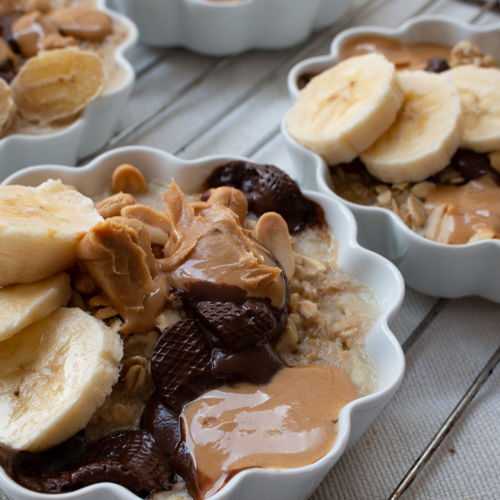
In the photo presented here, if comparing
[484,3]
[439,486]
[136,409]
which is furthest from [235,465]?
[484,3]

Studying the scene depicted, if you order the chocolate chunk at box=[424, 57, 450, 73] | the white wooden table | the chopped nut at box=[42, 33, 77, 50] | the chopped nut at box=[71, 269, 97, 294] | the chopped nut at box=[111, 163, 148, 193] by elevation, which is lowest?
the white wooden table

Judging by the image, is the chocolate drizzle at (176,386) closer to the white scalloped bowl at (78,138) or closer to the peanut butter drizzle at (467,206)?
the peanut butter drizzle at (467,206)

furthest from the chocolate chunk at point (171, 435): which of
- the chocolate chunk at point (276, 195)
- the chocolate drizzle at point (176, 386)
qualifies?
the chocolate chunk at point (276, 195)

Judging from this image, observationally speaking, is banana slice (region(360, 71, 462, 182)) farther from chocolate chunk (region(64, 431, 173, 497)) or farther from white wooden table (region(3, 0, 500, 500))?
chocolate chunk (region(64, 431, 173, 497))

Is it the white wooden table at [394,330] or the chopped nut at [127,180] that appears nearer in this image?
the white wooden table at [394,330]

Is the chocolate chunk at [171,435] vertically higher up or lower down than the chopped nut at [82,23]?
lower down

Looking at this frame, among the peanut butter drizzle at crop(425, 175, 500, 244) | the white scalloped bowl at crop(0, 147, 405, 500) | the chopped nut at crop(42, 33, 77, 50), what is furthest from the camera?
the chopped nut at crop(42, 33, 77, 50)

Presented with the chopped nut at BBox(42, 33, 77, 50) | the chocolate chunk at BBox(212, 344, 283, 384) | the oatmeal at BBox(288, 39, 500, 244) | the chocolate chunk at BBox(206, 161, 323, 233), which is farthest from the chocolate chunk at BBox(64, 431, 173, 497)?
the chopped nut at BBox(42, 33, 77, 50)

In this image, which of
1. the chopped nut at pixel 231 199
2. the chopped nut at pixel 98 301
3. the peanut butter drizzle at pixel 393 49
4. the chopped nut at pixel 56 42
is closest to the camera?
the chopped nut at pixel 98 301
